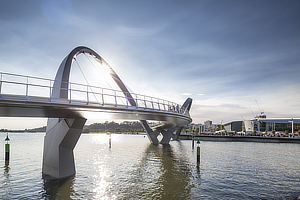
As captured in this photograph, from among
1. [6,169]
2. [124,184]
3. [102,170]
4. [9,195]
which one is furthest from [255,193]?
[6,169]

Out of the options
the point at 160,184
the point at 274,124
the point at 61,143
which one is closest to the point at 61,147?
the point at 61,143

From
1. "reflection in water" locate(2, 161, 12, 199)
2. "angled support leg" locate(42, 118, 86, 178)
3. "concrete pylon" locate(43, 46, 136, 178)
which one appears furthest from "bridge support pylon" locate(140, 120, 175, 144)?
"reflection in water" locate(2, 161, 12, 199)

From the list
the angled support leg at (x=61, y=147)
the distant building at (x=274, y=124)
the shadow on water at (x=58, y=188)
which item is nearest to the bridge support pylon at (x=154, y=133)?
the angled support leg at (x=61, y=147)

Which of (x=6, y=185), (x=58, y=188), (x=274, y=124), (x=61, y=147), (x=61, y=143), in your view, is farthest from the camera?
(x=274, y=124)

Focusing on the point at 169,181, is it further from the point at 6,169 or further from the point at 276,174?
the point at 6,169

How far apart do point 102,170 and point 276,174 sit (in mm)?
18284

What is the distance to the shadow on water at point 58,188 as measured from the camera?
580 inches

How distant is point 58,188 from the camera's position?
16.2m

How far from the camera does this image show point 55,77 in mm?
24672

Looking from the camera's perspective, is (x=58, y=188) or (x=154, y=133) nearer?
(x=58, y=188)

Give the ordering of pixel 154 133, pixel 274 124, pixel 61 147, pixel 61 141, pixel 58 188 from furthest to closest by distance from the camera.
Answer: pixel 274 124, pixel 154 133, pixel 61 147, pixel 61 141, pixel 58 188

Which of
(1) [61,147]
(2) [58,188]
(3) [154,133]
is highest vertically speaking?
(1) [61,147]

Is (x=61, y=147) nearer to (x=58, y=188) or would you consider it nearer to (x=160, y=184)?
(x=58, y=188)

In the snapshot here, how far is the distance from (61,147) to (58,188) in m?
4.15
